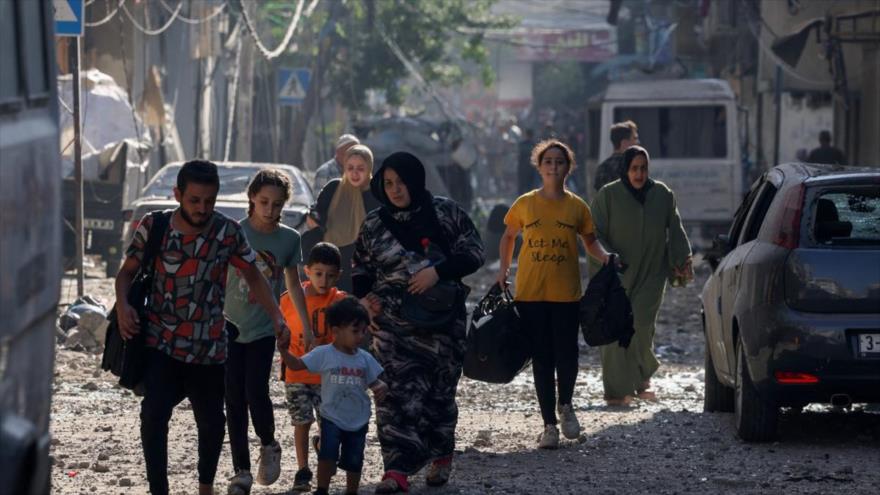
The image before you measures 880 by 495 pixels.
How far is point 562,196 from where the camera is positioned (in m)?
9.73

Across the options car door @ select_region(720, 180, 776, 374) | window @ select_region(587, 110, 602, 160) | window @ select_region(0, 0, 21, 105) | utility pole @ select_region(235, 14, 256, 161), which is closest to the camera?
window @ select_region(0, 0, 21, 105)

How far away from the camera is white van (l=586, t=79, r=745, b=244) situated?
24047 millimetres

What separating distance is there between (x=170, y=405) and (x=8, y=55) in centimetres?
242

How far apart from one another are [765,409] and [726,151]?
15563 millimetres

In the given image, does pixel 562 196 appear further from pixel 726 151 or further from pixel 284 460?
pixel 726 151

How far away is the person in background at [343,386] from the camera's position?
7391mm

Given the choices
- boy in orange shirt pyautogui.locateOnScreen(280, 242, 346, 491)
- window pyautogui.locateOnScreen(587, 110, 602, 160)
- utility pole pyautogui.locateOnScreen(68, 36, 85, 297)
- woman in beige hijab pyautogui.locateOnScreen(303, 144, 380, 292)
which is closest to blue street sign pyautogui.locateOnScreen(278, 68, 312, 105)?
window pyautogui.locateOnScreen(587, 110, 602, 160)

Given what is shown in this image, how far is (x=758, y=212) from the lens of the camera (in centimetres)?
1002

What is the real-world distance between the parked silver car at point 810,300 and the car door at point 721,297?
1.54ft

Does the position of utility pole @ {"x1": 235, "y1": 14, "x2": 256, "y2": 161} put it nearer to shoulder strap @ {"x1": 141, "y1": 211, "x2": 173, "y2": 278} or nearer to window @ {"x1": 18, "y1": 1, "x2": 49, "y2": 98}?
shoulder strap @ {"x1": 141, "y1": 211, "x2": 173, "y2": 278}

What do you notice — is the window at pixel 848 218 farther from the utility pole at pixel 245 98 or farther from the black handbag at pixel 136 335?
the utility pole at pixel 245 98

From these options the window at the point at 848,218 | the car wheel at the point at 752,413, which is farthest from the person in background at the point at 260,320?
the window at the point at 848,218

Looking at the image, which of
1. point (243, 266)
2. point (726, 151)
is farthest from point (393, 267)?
point (726, 151)

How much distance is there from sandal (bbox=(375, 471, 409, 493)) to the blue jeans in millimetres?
447
